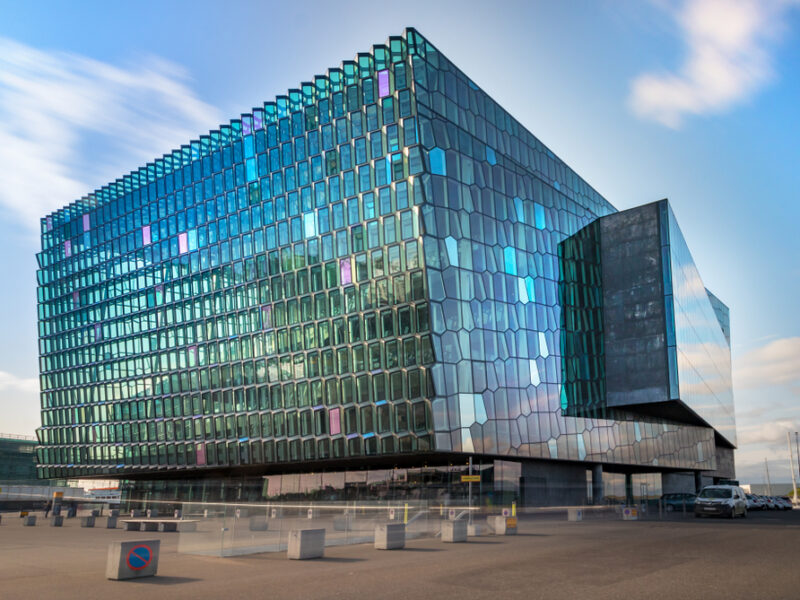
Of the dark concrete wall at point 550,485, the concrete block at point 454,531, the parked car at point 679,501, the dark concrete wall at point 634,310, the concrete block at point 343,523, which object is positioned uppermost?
the dark concrete wall at point 634,310

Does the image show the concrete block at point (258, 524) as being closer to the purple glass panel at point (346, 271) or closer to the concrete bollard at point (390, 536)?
the concrete bollard at point (390, 536)

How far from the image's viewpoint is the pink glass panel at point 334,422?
5259 cm

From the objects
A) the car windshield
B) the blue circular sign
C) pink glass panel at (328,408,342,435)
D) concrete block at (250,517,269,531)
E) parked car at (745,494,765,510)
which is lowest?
parked car at (745,494,765,510)

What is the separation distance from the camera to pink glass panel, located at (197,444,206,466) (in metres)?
62.8

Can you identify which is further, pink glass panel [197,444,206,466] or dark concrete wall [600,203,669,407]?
pink glass panel [197,444,206,466]

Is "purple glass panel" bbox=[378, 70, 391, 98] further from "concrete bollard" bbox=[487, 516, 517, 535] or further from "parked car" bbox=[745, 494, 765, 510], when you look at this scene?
"parked car" bbox=[745, 494, 765, 510]

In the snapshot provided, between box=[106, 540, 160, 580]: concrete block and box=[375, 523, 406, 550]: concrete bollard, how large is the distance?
8.62 m

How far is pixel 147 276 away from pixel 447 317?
115ft

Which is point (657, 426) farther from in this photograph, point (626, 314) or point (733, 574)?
point (733, 574)

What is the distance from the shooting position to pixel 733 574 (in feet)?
48.5

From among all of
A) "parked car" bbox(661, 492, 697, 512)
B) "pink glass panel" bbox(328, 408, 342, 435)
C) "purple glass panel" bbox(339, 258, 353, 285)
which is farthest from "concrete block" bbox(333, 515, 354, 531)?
"parked car" bbox(661, 492, 697, 512)

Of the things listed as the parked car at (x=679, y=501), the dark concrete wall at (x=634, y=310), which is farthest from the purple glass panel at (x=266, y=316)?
the parked car at (x=679, y=501)

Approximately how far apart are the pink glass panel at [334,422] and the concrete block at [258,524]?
30.1 m

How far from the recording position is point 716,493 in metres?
39.7
